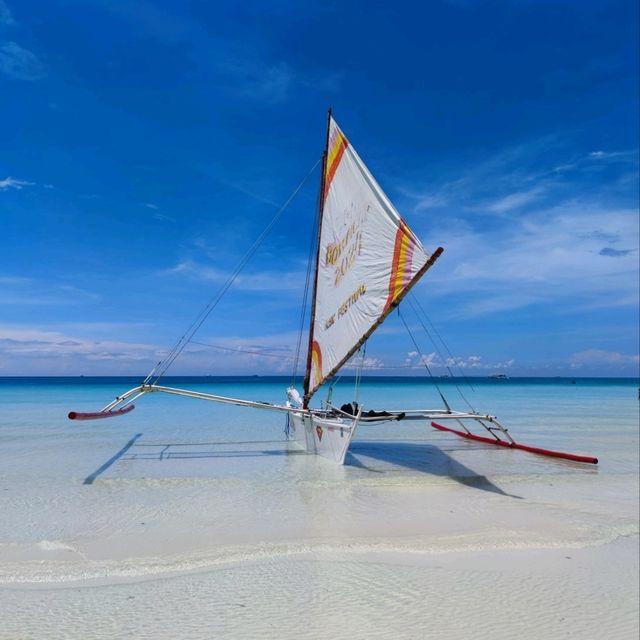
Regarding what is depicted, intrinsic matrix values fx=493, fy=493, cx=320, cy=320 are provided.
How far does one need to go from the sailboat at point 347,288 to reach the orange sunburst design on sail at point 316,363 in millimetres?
26

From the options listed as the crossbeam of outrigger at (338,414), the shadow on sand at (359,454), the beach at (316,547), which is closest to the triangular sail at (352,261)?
the crossbeam of outrigger at (338,414)

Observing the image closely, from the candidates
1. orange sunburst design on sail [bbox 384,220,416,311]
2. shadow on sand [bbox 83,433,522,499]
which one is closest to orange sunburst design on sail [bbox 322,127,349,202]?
orange sunburst design on sail [bbox 384,220,416,311]

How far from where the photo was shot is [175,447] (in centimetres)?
1407

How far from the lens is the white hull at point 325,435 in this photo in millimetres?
10715

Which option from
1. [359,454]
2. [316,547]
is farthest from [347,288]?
[316,547]

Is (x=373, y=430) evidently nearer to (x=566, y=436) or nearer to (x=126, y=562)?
(x=566, y=436)

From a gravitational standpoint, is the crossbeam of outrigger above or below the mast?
below

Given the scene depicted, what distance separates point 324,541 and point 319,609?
178 cm

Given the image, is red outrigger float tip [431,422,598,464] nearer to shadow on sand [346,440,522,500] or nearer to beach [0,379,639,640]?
beach [0,379,639,640]

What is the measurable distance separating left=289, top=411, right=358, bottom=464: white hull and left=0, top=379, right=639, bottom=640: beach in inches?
17.4

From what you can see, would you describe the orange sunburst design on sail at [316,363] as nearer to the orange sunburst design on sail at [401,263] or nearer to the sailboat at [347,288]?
the sailboat at [347,288]

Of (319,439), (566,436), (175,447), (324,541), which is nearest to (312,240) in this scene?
(319,439)

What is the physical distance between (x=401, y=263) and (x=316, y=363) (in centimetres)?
475

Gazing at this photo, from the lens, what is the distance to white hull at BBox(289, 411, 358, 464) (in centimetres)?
1071
